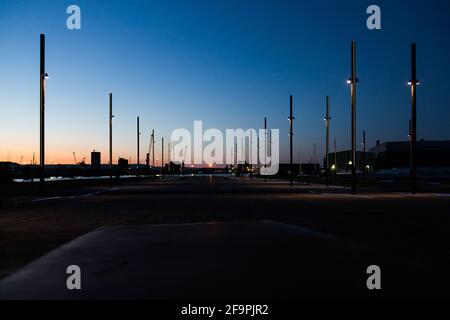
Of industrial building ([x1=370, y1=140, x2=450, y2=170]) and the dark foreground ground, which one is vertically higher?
industrial building ([x1=370, y1=140, x2=450, y2=170])

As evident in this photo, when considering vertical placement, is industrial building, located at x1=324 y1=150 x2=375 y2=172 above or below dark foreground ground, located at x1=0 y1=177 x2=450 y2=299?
above

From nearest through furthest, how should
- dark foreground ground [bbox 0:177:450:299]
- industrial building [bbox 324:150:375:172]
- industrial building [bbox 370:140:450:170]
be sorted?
dark foreground ground [bbox 0:177:450:299]
industrial building [bbox 370:140:450:170]
industrial building [bbox 324:150:375:172]

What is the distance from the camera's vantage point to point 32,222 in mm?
15789

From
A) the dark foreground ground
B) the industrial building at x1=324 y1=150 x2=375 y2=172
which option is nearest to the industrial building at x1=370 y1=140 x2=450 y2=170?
the industrial building at x1=324 y1=150 x2=375 y2=172

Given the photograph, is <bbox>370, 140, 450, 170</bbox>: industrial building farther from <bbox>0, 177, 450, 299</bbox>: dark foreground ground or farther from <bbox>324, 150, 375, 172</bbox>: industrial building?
<bbox>0, 177, 450, 299</bbox>: dark foreground ground

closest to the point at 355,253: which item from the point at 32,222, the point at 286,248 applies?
the point at 286,248

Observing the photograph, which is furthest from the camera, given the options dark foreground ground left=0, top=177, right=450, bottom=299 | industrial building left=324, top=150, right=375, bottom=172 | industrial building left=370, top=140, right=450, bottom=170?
industrial building left=324, top=150, right=375, bottom=172

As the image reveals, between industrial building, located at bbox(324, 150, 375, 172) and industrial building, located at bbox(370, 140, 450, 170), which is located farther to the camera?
industrial building, located at bbox(324, 150, 375, 172)

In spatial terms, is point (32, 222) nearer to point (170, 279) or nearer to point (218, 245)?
point (218, 245)

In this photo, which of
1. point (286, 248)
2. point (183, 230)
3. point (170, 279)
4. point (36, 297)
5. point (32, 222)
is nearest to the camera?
point (36, 297)
